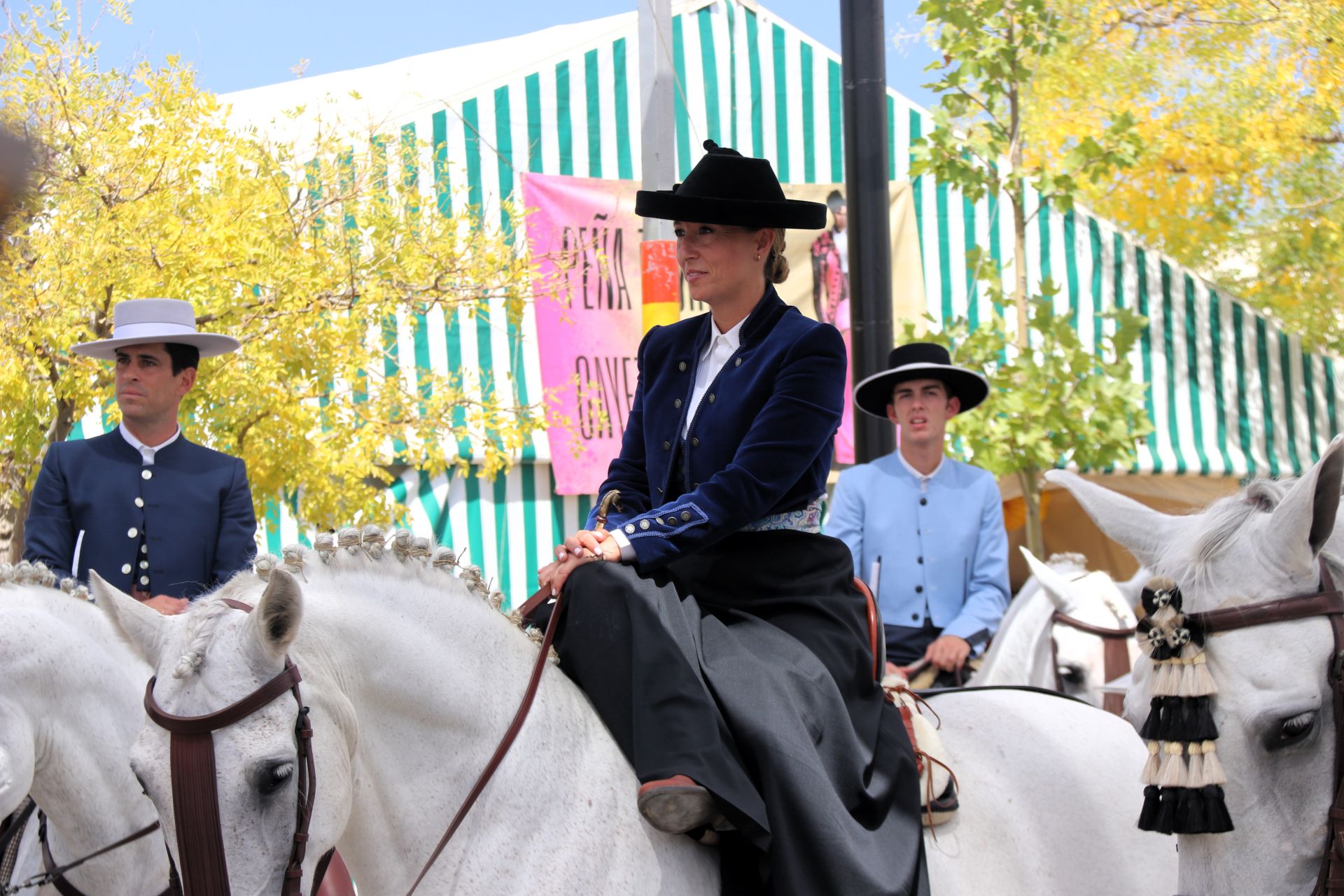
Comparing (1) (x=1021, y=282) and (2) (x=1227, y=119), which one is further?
(2) (x=1227, y=119)

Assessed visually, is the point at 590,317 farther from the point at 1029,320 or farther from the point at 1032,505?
the point at 1032,505

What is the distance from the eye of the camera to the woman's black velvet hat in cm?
309

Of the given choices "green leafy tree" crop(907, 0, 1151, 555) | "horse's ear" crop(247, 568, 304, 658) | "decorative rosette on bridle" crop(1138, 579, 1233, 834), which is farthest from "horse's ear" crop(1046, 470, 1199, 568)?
"green leafy tree" crop(907, 0, 1151, 555)

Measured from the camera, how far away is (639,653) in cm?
266

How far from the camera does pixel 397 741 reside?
2561 mm

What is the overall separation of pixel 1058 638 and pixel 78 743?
12.3ft

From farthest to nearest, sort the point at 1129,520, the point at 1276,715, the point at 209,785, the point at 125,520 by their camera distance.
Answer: the point at 125,520 < the point at 1129,520 < the point at 1276,715 < the point at 209,785

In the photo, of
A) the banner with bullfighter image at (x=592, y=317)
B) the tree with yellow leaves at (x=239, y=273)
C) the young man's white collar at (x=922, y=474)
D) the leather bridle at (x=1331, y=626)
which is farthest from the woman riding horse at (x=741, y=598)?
the banner with bullfighter image at (x=592, y=317)

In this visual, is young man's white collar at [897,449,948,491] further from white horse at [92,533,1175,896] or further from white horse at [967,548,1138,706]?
white horse at [92,533,1175,896]

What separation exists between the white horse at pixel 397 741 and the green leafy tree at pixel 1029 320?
620 centimetres

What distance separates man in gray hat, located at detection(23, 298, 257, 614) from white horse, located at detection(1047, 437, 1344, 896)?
314cm

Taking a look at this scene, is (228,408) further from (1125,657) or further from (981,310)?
(981,310)

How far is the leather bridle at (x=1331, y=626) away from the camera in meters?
2.53

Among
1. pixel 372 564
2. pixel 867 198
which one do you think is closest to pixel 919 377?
pixel 867 198
